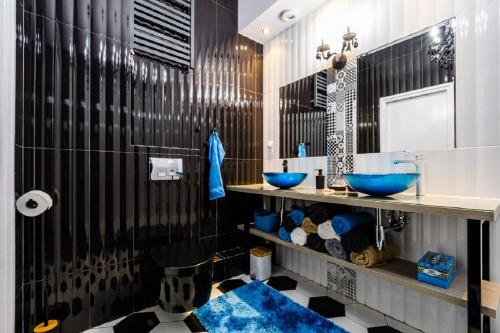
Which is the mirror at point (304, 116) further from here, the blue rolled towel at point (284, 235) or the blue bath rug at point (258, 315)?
the blue bath rug at point (258, 315)

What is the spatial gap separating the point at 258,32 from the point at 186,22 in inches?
30.4

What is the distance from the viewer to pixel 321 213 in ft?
5.73

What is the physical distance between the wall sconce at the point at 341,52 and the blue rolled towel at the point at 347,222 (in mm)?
1188

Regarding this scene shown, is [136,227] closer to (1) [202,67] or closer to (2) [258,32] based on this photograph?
(1) [202,67]

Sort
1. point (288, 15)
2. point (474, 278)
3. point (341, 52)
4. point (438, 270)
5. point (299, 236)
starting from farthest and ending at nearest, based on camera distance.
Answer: point (288, 15) → point (341, 52) → point (299, 236) → point (438, 270) → point (474, 278)

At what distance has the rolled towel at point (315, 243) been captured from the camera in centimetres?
171

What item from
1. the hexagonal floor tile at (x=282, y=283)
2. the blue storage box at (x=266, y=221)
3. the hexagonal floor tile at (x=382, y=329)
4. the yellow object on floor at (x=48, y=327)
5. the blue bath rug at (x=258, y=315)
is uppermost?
the blue storage box at (x=266, y=221)

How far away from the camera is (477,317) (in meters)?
1.06

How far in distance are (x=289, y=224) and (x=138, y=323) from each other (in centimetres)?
126

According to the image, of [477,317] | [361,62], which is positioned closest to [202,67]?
[361,62]

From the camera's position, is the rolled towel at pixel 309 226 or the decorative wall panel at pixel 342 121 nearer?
the rolled towel at pixel 309 226

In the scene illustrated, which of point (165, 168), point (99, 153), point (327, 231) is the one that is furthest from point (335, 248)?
point (99, 153)

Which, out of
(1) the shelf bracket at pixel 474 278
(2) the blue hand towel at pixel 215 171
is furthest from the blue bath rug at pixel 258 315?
(2) the blue hand towel at pixel 215 171

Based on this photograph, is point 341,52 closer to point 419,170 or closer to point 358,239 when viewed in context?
point 419,170
